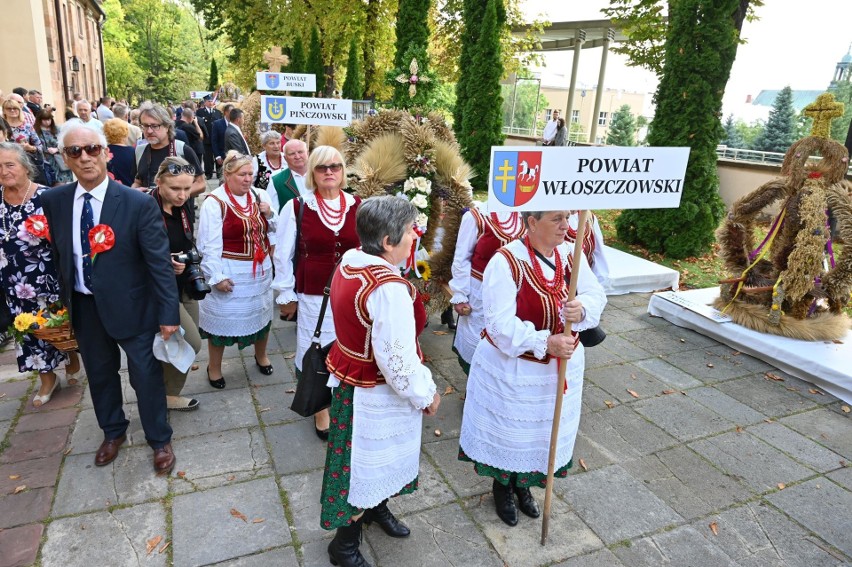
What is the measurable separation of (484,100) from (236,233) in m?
11.2

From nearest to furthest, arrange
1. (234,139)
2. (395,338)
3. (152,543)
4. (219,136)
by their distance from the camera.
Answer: (395,338) → (152,543) → (234,139) → (219,136)

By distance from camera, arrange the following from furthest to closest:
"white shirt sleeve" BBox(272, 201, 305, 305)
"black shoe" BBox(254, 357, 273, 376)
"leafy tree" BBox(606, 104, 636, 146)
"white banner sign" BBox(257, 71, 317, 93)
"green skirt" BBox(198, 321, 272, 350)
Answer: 1. "leafy tree" BBox(606, 104, 636, 146)
2. "white banner sign" BBox(257, 71, 317, 93)
3. "black shoe" BBox(254, 357, 273, 376)
4. "green skirt" BBox(198, 321, 272, 350)
5. "white shirt sleeve" BBox(272, 201, 305, 305)

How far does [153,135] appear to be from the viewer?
5488mm

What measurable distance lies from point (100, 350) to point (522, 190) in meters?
2.76

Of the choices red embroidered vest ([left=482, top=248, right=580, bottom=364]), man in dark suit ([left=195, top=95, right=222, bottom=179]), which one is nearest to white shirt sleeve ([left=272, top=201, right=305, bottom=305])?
red embroidered vest ([left=482, top=248, right=580, bottom=364])

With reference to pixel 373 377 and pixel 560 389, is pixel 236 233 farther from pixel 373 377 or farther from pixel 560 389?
pixel 560 389

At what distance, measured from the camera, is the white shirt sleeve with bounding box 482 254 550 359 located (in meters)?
2.67

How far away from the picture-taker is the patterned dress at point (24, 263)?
12.1 feet

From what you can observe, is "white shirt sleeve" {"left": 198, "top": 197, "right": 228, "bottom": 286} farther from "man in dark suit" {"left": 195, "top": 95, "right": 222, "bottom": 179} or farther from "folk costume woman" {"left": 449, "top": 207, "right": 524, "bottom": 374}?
"man in dark suit" {"left": 195, "top": 95, "right": 222, "bottom": 179}

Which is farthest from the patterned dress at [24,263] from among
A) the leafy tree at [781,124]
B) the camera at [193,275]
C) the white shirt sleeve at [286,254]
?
the leafy tree at [781,124]

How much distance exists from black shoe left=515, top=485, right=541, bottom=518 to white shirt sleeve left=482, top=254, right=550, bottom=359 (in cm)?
102

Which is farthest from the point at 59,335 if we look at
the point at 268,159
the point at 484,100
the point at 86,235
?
the point at 484,100

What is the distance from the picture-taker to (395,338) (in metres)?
2.29

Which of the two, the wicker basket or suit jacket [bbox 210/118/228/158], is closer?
the wicker basket
